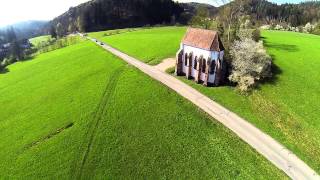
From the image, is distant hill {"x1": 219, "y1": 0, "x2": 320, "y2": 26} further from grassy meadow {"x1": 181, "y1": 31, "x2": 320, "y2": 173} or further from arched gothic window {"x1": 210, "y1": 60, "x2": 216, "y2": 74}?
arched gothic window {"x1": 210, "y1": 60, "x2": 216, "y2": 74}

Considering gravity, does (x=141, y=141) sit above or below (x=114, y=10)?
below

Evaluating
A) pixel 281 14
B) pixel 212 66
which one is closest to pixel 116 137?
pixel 212 66

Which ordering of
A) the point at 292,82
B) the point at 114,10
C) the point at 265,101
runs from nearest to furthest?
the point at 265,101, the point at 292,82, the point at 114,10

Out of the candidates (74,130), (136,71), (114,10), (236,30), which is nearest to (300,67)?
(236,30)

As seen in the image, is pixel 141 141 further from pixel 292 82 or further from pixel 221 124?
pixel 292 82

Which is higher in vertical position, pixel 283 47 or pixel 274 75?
pixel 283 47

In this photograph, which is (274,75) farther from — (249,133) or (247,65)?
(249,133)

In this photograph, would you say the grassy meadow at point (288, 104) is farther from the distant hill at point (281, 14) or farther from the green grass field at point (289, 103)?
the distant hill at point (281, 14)
